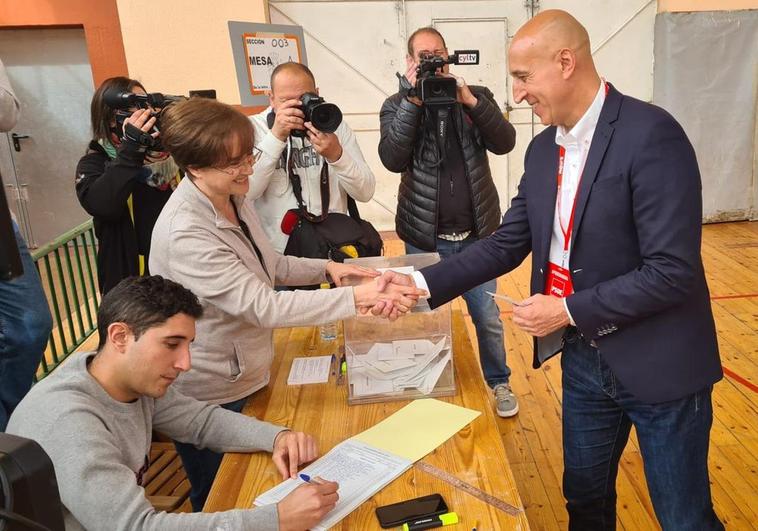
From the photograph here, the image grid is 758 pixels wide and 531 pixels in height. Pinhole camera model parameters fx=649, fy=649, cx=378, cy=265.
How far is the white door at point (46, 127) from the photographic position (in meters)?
6.59

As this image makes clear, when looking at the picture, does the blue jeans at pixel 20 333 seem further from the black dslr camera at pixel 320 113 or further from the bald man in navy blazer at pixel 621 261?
the bald man in navy blazer at pixel 621 261

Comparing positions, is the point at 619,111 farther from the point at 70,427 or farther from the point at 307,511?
the point at 70,427

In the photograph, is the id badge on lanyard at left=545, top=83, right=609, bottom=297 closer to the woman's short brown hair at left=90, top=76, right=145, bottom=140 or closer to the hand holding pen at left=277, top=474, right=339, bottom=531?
the hand holding pen at left=277, top=474, right=339, bottom=531

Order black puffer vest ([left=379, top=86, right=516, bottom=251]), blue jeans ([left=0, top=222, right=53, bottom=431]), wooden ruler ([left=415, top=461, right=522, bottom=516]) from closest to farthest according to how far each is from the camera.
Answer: wooden ruler ([left=415, top=461, right=522, bottom=516]) < blue jeans ([left=0, top=222, right=53, bottom=431]) < black puffer vest ([left=379, top=86, right=516, bottom=251])

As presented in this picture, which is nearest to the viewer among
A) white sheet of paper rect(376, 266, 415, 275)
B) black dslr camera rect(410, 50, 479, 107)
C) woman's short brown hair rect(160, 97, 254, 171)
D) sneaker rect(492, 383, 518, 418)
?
woman's short brown hair rect(160, 97, 254, 171)

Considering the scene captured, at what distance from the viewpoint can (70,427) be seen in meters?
1.26

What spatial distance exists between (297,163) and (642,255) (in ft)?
4.97

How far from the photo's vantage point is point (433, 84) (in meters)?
2.70

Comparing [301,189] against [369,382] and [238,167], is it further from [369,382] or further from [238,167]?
[369,382]

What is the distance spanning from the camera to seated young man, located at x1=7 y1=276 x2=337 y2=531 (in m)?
1.23

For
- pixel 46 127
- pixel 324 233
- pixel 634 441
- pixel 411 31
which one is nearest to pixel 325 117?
pixel 324 233

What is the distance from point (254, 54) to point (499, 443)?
237 centimetres

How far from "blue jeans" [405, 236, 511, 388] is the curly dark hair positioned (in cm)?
165

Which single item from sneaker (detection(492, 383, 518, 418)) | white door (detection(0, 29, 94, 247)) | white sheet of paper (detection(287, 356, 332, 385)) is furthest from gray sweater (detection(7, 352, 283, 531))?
white door (detection(0, 29, 94, 247))
